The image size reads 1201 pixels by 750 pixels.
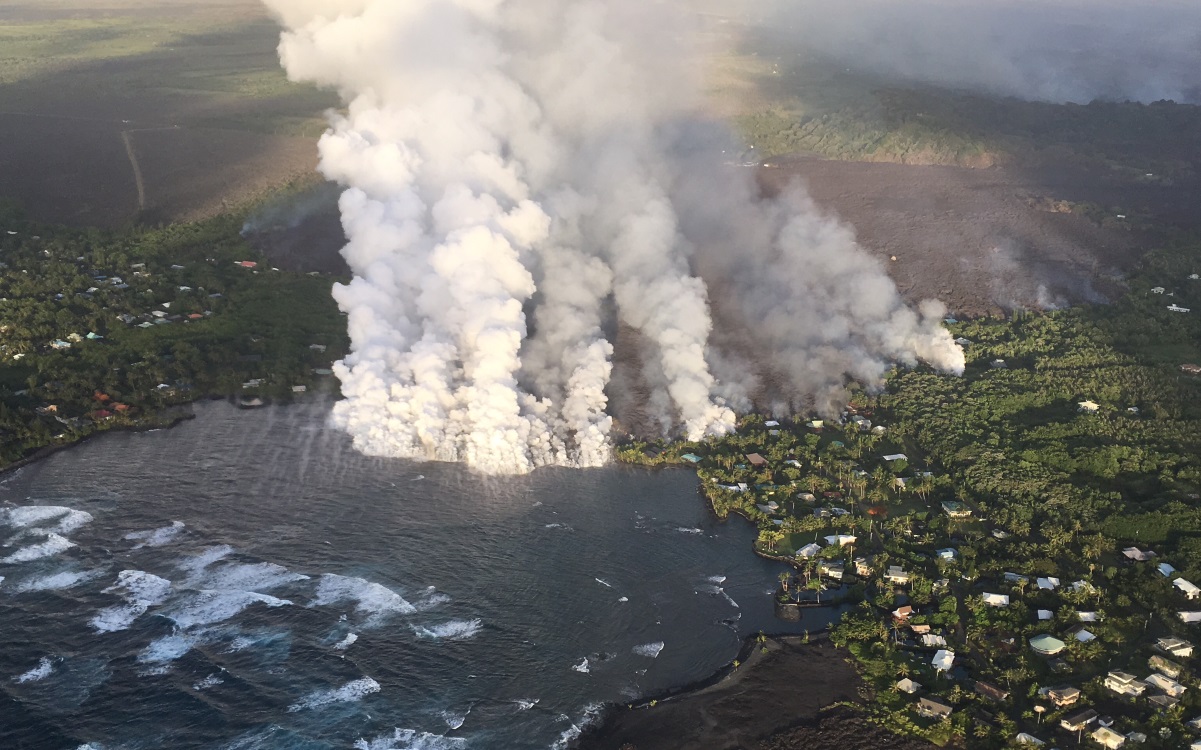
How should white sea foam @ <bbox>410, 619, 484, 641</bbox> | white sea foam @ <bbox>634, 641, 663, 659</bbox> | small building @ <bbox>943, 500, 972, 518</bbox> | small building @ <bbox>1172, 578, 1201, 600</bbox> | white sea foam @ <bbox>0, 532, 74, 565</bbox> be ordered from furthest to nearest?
small building @ <bbox>943, 500, 972, 518</bbox> < white sea foam @ <bbox>0, 532, 74, 565</bbox> < small building @ <bbox>1172, 578, 1201, 600</bbox> < white sea foam @ <bbox>410, 619, 484, 641</bbox> < white sea foam @ <bbox>634, 641, 663, 659</bbox>

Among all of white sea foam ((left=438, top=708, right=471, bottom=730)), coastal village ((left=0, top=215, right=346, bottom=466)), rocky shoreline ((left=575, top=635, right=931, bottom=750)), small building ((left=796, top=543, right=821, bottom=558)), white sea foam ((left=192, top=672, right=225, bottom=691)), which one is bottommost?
rocky shoreline ((left=575, top=635, right=931, bottom=750))

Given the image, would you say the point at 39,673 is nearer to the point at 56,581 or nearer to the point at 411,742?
the point at 56,581

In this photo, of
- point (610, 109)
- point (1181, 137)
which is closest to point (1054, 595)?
point (610, 109)

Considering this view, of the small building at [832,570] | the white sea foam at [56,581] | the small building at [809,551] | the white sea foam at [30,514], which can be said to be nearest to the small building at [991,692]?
the small building at [832,570]

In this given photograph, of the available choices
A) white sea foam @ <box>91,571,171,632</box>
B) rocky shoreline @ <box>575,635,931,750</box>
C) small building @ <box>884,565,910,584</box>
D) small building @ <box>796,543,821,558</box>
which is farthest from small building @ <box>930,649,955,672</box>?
white sea foam @ <box>91,571,171,632</box>

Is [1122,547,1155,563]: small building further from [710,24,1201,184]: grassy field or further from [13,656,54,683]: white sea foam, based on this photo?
[710,24,1201,184]: grassy field

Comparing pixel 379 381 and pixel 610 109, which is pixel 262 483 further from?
pixel 610 109

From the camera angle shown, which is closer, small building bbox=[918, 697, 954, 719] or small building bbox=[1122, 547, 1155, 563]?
small building bbox=[918, 697, 954, 719]
